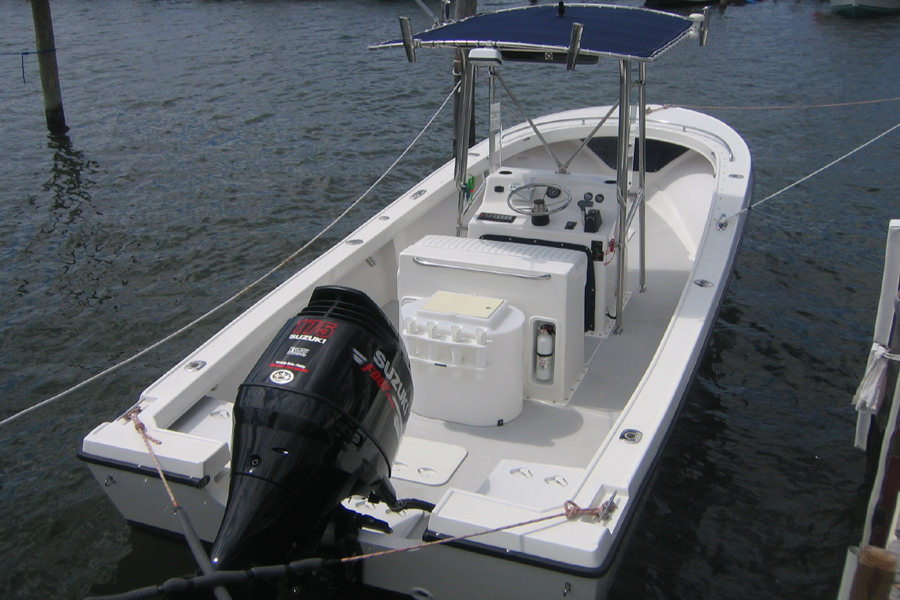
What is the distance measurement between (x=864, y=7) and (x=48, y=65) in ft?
55.2

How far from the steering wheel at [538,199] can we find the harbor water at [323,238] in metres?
1.28

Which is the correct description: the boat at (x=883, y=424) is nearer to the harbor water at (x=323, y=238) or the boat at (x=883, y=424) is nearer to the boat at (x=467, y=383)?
the harbor water at (x=323, y=238)

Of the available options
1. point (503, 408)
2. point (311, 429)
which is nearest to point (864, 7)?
point (503, 408)

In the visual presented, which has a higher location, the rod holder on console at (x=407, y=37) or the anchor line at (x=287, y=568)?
the rod holder on console at (x=407, y=37)

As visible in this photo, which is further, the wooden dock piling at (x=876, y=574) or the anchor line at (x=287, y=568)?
the wooden dock piling at (x=876, y=574)

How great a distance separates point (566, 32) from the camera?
4039 mm

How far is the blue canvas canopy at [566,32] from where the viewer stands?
3811 mm

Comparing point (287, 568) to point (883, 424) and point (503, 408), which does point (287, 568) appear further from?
point (883, 424)

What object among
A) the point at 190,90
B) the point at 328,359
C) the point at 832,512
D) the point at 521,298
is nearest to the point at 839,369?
the point at 832,512

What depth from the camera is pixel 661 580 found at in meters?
3.87

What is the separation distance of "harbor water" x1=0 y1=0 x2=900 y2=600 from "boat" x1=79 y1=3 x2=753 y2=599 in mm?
611

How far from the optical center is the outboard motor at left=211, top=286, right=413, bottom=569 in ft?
7.79

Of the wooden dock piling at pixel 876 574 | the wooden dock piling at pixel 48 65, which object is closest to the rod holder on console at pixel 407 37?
the wooden dock piling at pixel 876 574

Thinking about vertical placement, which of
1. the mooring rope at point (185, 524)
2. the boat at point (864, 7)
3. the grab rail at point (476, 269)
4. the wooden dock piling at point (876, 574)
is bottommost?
the wooden dock piling at point (876, 574)
